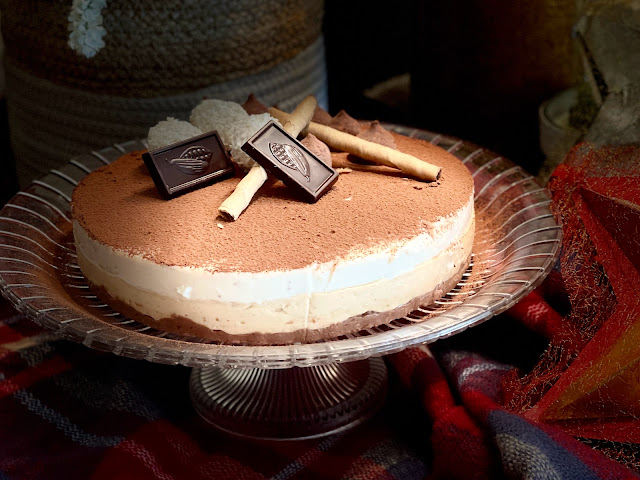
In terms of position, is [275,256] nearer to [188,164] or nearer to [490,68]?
[188,164]

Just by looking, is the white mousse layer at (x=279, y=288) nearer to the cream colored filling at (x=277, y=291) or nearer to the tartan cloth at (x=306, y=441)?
the cream colored filling at (x=277, y=291)

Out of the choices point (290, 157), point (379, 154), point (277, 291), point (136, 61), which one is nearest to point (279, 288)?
point (277, 291)

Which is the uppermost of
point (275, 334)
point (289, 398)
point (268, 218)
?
point (268, 218)

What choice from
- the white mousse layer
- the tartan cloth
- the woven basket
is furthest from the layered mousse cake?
the woven basket

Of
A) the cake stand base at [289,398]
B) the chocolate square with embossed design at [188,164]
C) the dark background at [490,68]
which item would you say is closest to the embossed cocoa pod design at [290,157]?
the chocolate square with embossed design at [188,164]

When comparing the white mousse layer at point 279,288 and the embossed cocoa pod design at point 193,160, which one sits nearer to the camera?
the white mousse layer at point 279,288

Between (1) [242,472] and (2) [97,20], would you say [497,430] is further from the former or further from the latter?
(2) [97,20]
